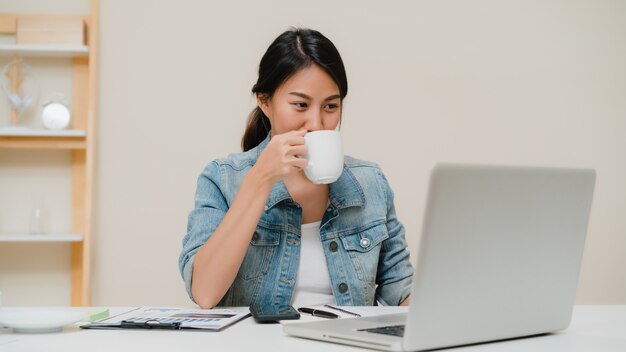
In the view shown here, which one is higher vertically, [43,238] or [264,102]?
[264,102]

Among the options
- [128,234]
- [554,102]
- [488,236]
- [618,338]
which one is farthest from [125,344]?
[554,102]

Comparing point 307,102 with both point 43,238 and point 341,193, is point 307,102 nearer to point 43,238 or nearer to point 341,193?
point 341,193

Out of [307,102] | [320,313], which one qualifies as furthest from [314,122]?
[320,313]

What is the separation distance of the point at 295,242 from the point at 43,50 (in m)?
1.60

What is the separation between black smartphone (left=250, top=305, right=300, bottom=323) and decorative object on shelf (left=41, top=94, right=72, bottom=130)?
1.75 m

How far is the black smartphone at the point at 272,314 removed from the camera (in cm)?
105

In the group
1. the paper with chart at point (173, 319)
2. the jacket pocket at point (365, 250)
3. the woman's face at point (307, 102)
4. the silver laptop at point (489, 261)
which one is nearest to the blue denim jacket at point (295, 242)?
the jacket pocket at point (365, 250)

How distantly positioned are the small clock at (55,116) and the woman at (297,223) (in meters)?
1.29

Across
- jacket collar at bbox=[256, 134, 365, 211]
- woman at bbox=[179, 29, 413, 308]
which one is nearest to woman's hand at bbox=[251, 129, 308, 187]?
woman at bbox=[179, 29, 413, 308]

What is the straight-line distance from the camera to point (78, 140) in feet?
8.96

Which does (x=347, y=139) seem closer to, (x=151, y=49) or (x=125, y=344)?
(x=151, y=49)

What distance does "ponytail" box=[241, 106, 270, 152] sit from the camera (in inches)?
69.1

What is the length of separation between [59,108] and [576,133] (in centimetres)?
207

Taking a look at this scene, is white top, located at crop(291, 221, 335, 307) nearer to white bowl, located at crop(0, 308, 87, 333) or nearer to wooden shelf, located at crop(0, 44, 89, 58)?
white bowl, located at crop(0, 308, 87, 333)
